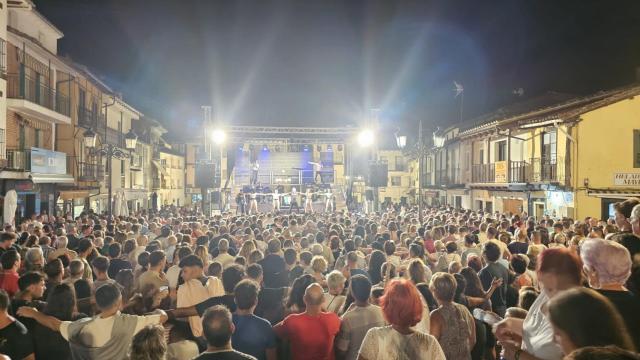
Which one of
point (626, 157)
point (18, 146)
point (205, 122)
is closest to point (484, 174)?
point (626, 157)

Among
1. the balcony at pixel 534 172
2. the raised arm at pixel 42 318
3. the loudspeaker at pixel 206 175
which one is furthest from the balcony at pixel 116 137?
the raised arm at pixel 42 318

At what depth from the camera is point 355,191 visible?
36.0 meters

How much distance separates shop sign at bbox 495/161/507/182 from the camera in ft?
89.6

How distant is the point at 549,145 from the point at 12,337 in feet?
82.3

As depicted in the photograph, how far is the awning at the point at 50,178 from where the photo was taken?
20.5 m

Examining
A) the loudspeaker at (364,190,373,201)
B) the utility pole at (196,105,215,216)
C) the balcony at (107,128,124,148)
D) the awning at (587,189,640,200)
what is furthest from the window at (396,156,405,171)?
the awning at (587,189,640,200)

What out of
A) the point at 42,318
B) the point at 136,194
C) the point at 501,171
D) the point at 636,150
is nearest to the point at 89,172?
the point at 136,194

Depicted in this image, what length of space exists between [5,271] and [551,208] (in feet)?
76.2

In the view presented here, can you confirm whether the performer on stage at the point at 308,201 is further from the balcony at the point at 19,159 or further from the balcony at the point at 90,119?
the balcony at the point at 19,159

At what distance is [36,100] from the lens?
23438 mm

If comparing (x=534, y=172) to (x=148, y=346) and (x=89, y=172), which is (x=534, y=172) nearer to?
(x=89, y=172)

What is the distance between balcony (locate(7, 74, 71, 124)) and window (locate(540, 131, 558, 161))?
2354cm

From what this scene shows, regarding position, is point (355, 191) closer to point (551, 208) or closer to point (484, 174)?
point (484, 174)

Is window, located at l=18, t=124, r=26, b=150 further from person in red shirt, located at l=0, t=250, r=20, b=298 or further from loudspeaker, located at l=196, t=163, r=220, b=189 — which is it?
person in red shirt, located at l=0, t=250, r=20, b=298
